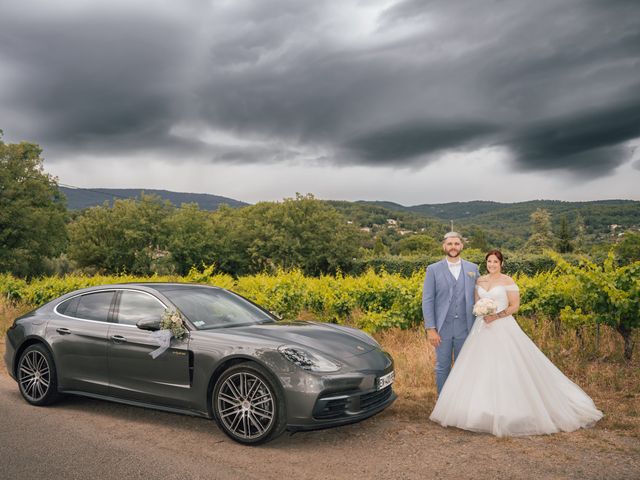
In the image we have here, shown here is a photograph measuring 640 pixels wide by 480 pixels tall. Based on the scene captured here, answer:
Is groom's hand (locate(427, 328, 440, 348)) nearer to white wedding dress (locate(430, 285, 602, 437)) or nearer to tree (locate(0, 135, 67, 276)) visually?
white wedding dress (locate(430, 285, 602, 437))

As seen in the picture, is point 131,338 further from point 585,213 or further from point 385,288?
point 585,213

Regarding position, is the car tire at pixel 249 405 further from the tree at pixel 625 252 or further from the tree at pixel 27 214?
the tree at pixel 27 214

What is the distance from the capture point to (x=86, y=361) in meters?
6.51

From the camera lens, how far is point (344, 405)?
5.29 meters

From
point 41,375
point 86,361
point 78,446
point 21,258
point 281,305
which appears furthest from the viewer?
point 21,258

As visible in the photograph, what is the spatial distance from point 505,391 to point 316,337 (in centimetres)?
206

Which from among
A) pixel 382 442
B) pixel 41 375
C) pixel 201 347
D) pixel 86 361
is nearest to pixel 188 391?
pixel 201 347

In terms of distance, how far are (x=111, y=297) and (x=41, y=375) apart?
4.53ft

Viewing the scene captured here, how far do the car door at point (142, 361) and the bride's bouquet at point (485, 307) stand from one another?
3.15 metres

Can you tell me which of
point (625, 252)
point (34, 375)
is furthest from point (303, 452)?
point (625, 252)

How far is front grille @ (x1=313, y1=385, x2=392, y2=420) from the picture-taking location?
5.15 metres

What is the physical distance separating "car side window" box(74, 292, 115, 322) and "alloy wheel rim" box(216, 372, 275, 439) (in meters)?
2.09

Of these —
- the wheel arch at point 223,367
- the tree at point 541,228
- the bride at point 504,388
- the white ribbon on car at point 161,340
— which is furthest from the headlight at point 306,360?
the tree at point 541,228

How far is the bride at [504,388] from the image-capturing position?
18.5ft
